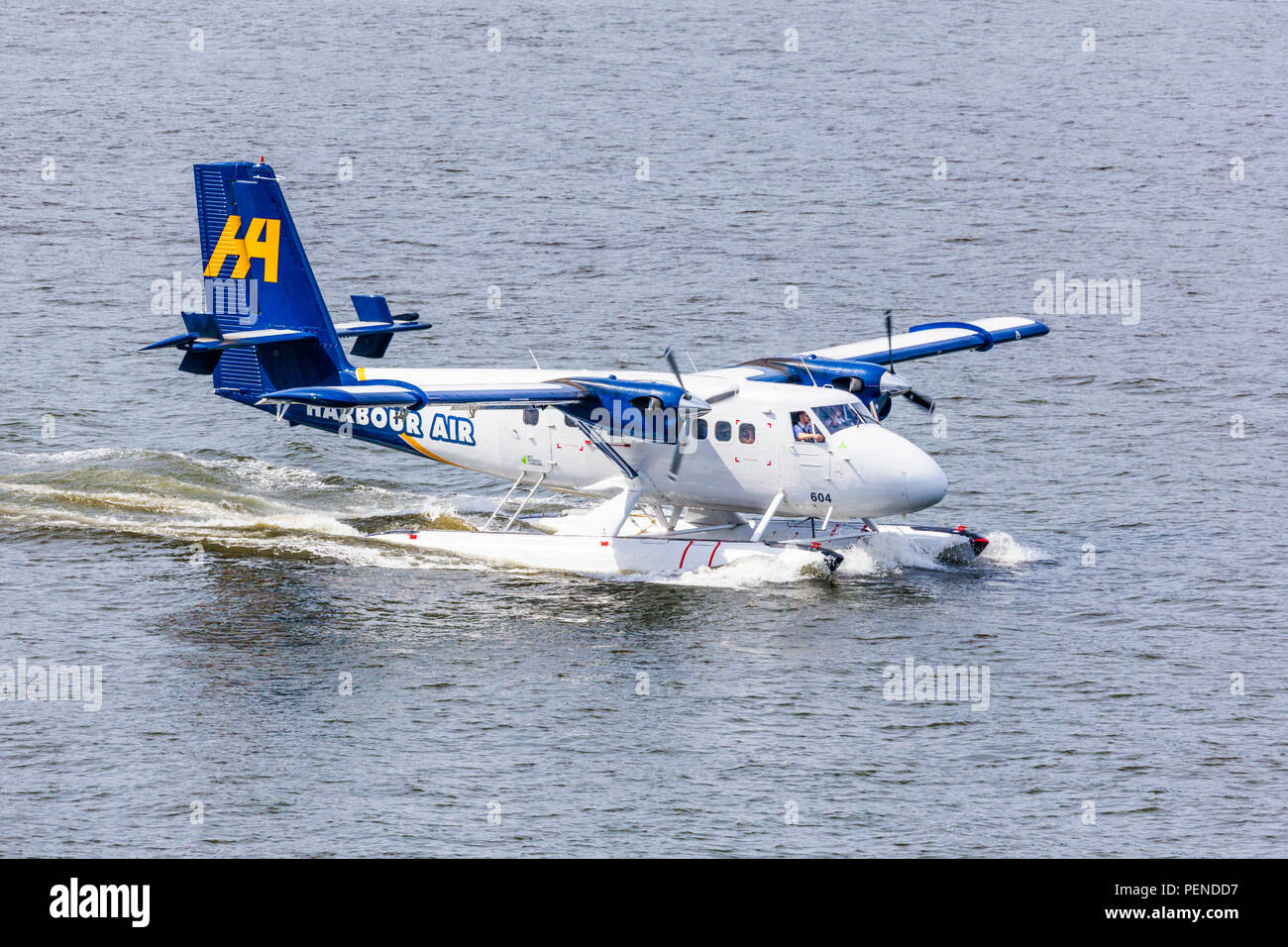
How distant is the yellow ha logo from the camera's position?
4294cm

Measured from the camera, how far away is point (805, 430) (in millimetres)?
39438

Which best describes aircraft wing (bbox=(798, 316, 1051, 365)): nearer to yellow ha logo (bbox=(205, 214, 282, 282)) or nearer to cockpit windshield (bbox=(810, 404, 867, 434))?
cockpit windshield (bbox=(810, 404, 867, 434))

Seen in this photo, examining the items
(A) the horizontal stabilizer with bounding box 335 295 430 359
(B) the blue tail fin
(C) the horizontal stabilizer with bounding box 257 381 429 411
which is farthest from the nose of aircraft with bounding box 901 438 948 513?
(B) the blue tail fin

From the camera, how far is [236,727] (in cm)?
3203

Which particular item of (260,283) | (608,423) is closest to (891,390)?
(608,423)

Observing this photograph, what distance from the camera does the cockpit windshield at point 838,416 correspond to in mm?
39438

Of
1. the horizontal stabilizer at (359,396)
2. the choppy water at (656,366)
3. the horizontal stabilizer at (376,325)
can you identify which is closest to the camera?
the choppy water at (656,366)

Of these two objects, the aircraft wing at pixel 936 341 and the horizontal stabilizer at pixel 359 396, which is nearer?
the horizontal stabilizer at pixel 359 396

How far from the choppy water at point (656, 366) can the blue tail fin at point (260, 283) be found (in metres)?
3.93

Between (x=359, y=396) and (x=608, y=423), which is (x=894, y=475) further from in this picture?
(x=359, y=396)

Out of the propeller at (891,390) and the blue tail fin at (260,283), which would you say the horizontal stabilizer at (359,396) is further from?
the propeller at (891,390)

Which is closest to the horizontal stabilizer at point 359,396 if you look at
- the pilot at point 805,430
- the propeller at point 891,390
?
the pilot at point 805,430
